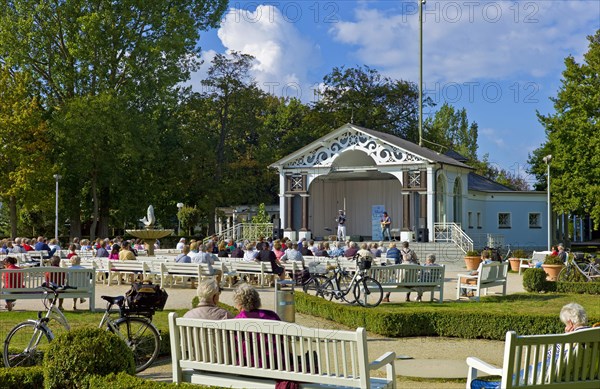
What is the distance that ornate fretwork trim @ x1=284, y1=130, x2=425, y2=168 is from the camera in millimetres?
38781

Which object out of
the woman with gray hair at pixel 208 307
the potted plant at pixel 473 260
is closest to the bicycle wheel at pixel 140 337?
the woman with gray hair at pixel 208 307

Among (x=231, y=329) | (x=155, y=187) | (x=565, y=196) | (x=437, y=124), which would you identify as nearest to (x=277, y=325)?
(x=231, y=329)

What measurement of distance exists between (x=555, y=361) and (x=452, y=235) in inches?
1239

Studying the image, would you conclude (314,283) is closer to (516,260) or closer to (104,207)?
(516,260)

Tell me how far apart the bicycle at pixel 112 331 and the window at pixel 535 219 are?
1555 inches

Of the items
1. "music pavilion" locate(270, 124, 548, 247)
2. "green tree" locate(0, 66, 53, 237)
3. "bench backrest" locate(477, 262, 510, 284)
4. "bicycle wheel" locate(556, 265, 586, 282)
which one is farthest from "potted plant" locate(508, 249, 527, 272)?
"green tree" locate(0, 66, 53, 237)

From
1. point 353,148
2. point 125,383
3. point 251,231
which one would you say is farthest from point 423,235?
point 125,383

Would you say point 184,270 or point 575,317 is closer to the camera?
point 575,317

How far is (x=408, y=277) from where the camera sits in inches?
629

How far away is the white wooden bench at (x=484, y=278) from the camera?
16953 millimetres

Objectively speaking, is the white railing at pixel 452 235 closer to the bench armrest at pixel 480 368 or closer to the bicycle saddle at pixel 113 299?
the bicycle saddle at pixel 113 299

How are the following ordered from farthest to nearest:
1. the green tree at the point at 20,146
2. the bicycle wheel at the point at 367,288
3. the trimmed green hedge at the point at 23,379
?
the green tree at the point at 20,146 < the bicycle wheel at the point at 367,288 < the trimmed green hedge at the point at 23,379

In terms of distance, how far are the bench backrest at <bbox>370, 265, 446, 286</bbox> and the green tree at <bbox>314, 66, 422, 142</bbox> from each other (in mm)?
45179

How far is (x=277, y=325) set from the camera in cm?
629
